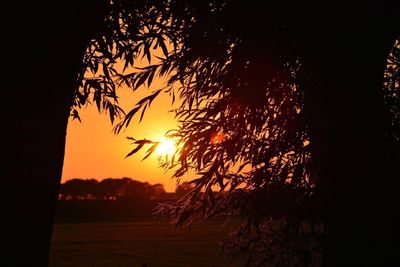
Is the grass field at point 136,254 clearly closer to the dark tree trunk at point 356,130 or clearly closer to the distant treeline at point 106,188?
the dark tree trunk at point 356,130

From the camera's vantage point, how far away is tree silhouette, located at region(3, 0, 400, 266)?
276cm

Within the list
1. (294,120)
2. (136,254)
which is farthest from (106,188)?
→ (294,120)

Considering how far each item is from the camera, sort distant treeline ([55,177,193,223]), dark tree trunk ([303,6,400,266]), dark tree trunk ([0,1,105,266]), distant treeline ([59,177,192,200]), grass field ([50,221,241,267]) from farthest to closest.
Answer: distant treeline ([59,177,192,200]) < distant treeline ([55,177,193,223]) < grass field ([50,221,241,267]) < dark tree trunk ([303,6,400,266]) < dark tree trunk ([0,1,105,266])

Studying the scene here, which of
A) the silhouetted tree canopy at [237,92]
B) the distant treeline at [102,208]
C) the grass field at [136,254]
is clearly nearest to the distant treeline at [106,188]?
the distant treeline at [102,208]

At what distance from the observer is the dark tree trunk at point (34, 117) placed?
2688 mm

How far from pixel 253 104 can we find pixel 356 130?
172cm

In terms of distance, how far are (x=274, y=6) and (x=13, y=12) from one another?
11.5ft

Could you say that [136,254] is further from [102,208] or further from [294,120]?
[102,208]

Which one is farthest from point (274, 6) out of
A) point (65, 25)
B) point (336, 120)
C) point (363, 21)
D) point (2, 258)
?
point (2, 258)

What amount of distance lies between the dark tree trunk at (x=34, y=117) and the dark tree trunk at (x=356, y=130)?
2.97 metres

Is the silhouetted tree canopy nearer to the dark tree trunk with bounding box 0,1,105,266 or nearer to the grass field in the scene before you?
the dark tree trunk with bounding box 0,1,105,266

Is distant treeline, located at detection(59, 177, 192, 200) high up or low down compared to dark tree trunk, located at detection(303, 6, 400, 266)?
up

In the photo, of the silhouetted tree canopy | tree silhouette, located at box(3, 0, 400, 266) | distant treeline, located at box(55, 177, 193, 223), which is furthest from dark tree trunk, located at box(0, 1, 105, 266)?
distant treeline, located at box(55, 177, 193, 223)

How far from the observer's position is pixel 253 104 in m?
6.32
